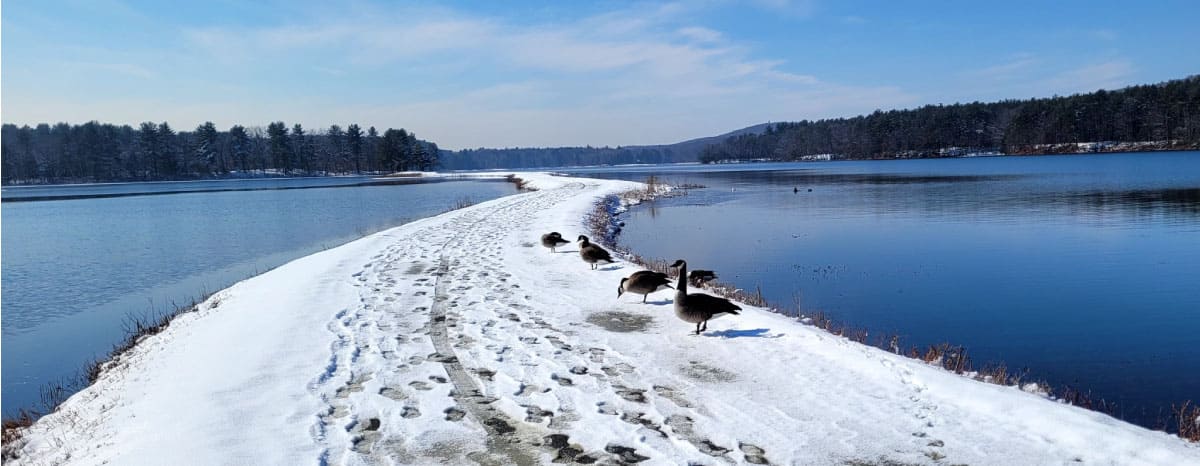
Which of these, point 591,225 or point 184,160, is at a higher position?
point 184,160

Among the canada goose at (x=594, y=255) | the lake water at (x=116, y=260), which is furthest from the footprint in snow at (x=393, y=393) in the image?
the canada goose at (x=594, y=255)

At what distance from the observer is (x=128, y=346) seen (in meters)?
10.2

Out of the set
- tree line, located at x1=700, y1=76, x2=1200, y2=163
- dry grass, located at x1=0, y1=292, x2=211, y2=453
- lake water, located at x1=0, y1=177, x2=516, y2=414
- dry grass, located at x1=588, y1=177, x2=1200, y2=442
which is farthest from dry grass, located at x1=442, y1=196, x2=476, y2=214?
tree line, located at x1=700, y1=76, x2=1200, y2=163

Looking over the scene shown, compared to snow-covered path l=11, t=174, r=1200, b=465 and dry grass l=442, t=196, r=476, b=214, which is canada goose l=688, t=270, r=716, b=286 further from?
dry grass l=442, t=196, r=476, b=214

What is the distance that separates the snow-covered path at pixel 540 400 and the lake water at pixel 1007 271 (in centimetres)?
334

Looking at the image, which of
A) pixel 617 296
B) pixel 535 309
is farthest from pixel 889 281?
pixel 535 309

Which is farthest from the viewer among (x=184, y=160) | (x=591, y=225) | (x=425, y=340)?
(x=184, y=160)

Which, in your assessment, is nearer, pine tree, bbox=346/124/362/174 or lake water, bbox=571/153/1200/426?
lake water, bbox=571/153/1200/426

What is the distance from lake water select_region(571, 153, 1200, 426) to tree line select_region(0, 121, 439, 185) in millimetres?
108029

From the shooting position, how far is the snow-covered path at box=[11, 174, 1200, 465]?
4910 mm

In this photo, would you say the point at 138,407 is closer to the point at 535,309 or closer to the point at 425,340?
the point at 425,340

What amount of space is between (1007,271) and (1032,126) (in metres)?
125

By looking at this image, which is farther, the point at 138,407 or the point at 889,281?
the point at 889,281

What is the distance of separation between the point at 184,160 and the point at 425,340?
416ft
